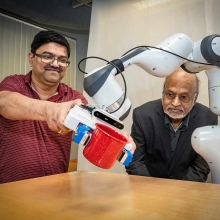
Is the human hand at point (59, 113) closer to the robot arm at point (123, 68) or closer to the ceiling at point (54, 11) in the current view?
the robot arm at point (123, 68)

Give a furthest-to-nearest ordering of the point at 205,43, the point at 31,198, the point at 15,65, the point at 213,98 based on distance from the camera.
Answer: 1. the point at 15,65
2. the point at 213,98
3. the point at 205,43
4. the point at 31,198

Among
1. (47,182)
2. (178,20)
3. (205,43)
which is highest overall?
(178,20)

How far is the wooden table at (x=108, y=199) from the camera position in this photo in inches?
23.8

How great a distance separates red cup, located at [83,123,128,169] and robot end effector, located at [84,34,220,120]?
12 cm

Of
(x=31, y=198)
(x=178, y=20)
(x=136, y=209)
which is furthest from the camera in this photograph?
(x=178, y=20)

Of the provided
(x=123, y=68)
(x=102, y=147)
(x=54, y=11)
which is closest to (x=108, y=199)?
(x=102, y=147)

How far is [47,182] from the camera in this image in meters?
0.95

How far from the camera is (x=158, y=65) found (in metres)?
0.86

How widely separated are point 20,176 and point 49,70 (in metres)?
0.58

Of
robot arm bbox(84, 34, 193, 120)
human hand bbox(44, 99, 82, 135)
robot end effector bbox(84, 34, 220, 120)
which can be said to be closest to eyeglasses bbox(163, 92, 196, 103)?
robot end effector bbox(84, 34, 220, 120)

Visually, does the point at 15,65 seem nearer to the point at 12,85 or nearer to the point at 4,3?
the point at 4,3

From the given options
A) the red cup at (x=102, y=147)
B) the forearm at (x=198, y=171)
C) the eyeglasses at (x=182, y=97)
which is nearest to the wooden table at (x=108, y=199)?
the red cup at (x=102, y=147)

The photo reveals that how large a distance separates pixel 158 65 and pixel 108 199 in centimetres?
47

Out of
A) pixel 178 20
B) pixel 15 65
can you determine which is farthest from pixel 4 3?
pixel 178 20
